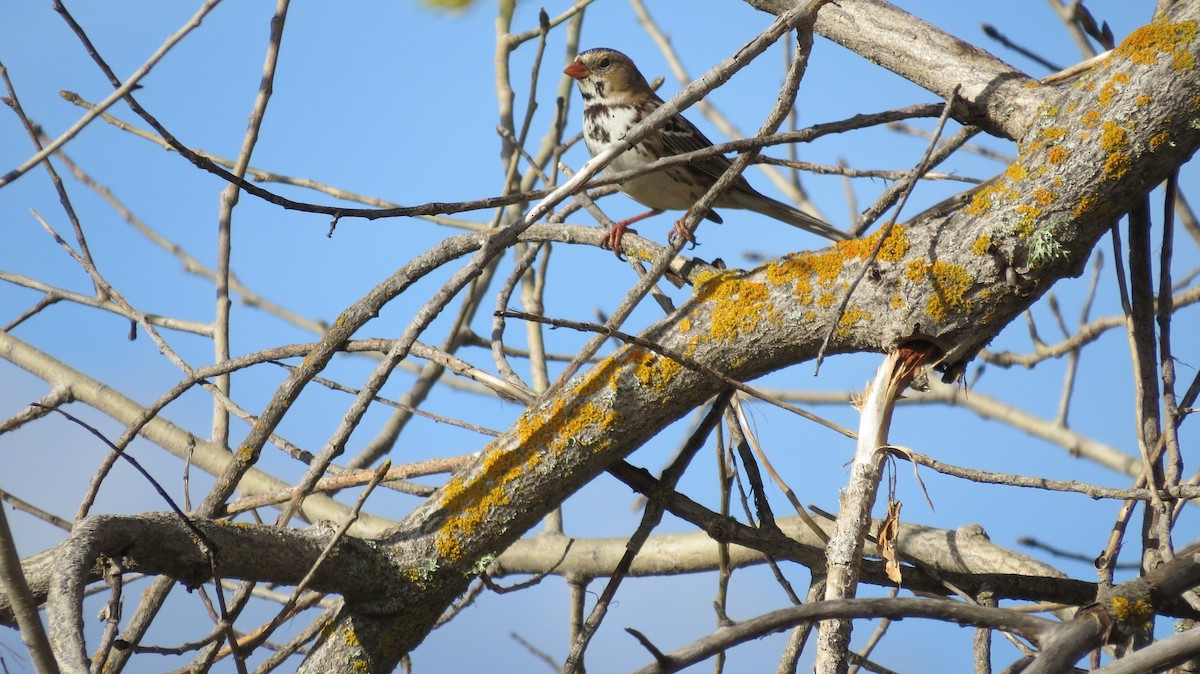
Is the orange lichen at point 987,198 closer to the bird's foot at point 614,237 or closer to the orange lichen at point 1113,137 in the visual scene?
the orange lichen at point 1113,137

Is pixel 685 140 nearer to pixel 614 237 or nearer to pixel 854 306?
pixel 614 237

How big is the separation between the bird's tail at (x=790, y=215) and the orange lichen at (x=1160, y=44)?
2369 mm

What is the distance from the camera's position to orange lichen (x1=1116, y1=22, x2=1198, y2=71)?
223cm

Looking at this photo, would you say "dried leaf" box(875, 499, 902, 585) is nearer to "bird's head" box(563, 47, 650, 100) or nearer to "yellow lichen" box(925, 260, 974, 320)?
"yellow lichen" box(925, 260, 974, 320)

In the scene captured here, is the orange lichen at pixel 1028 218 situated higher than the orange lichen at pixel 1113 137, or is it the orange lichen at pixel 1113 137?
the orange lichen at pixel 1113 137

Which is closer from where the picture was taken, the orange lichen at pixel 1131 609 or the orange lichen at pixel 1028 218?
the orange lichen at pixel 1131 609

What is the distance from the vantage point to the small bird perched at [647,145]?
491 centimetres

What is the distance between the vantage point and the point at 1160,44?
7.43 feet

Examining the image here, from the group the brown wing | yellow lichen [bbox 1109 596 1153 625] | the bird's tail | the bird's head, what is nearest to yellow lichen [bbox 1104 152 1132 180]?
yellow lichen [bbox 1109 596 1153 625]

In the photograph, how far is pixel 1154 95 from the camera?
222 cm

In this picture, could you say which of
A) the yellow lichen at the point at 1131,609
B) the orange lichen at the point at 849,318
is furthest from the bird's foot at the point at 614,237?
the yellow lichen at the point at 1131,609

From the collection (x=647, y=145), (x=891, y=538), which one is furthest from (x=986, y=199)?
(x=647, y=145)

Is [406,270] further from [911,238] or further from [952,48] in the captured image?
[952,48]

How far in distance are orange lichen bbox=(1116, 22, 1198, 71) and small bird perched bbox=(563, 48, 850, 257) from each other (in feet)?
7.27
